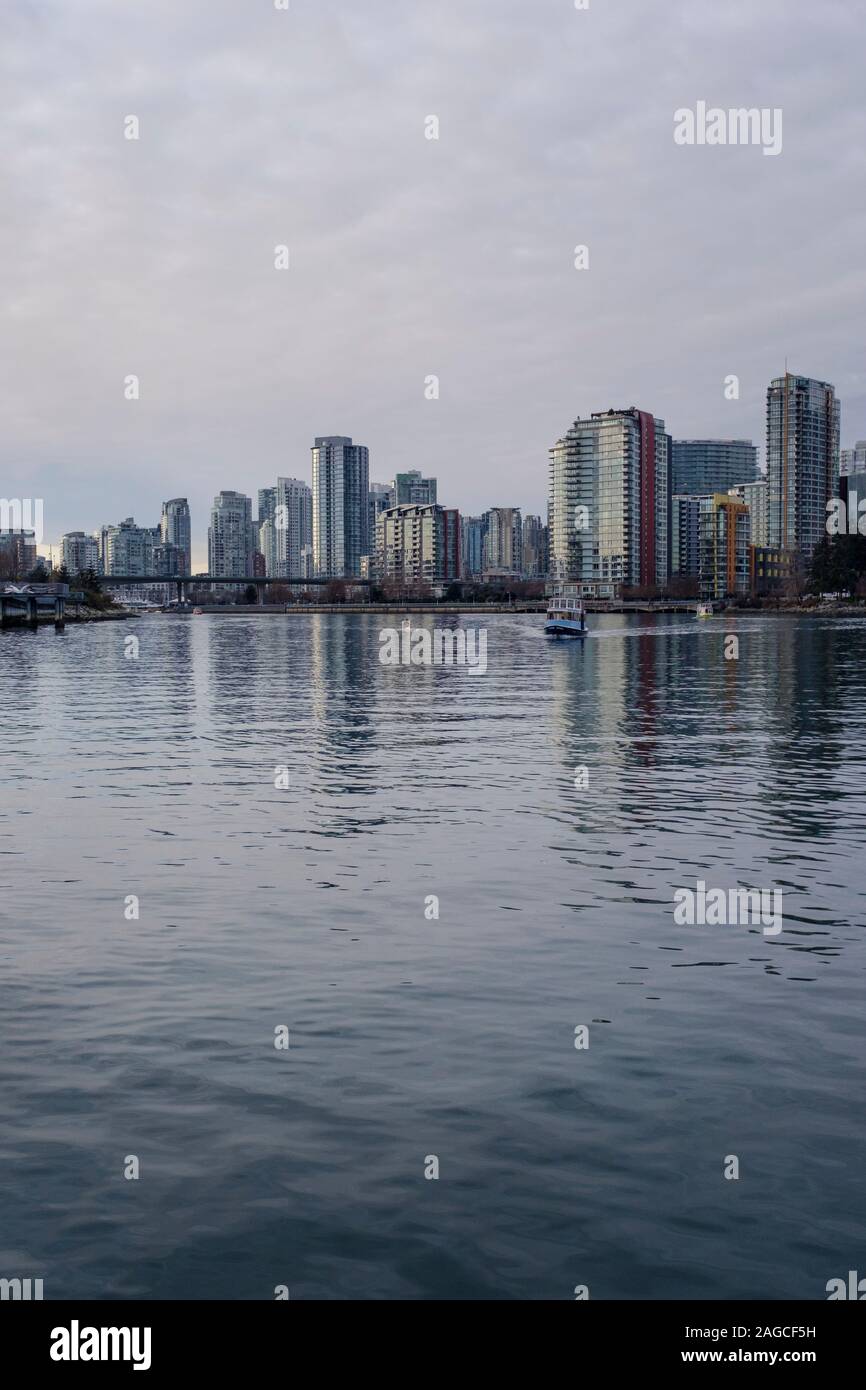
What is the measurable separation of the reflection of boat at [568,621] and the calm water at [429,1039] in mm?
119209

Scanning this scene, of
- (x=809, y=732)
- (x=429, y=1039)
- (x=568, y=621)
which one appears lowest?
(x=429, y=1039)

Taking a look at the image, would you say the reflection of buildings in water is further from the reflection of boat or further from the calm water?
the reflection of boat

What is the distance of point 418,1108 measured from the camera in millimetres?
13008

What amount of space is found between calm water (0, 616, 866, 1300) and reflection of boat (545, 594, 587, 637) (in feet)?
391

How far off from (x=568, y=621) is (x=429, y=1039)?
14371 centimetres

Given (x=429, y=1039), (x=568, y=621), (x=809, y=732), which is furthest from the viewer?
(x=568, y=621)

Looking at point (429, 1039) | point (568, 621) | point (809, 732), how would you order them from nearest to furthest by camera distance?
1. point (429, 1039)
2. point (809, 732)
3. point (568, 621)

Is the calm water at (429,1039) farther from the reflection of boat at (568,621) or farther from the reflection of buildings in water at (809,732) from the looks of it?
the reflection of boat at (568,621)

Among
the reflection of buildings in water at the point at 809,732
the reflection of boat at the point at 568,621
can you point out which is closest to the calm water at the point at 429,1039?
the reflection of buildings in water at the point at 809,732

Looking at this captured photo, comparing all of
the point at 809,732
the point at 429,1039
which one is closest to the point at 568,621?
the point at 809,732

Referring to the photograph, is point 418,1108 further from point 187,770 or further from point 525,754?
point 525,754

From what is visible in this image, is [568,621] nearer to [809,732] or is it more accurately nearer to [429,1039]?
[809,732]

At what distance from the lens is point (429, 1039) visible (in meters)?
15.0

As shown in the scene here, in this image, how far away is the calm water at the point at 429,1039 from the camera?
411 inches
